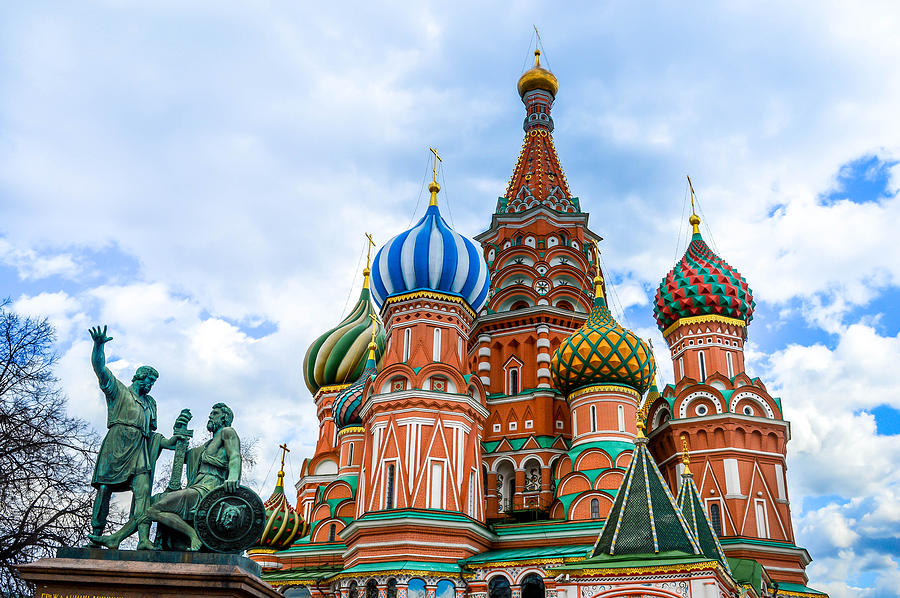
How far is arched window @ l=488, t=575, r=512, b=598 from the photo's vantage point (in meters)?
20.8

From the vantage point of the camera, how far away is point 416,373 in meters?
23.5

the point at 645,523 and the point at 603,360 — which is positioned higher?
the point at 603,360

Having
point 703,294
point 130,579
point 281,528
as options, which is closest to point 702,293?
point 703,294

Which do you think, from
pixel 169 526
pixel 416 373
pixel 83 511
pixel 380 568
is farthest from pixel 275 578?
pixel 169 526

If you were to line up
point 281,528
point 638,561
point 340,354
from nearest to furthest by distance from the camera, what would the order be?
point 638,561
point 281,528
point 340,354

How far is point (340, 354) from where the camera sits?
34812 mm

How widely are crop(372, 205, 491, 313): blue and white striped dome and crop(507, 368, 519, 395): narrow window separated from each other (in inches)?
142

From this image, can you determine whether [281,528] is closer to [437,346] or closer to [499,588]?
[437,346]

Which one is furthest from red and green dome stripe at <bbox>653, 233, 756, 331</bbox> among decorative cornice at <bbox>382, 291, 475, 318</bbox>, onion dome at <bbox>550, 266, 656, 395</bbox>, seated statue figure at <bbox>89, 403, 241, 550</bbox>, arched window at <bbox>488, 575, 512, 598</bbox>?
seated statue figure at <bbox>89, 403, 241, 550</bbox>

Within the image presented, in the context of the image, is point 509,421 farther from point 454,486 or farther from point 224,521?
point 224,521

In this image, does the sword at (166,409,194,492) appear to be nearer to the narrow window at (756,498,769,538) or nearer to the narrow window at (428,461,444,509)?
the narrow window at (428,461,444,509)

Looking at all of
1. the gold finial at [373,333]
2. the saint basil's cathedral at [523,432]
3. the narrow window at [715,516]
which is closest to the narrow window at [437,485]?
the saint basil's cathedral at [523,432]

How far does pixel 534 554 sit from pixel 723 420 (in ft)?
26.5

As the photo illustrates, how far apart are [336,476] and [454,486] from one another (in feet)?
27.9
